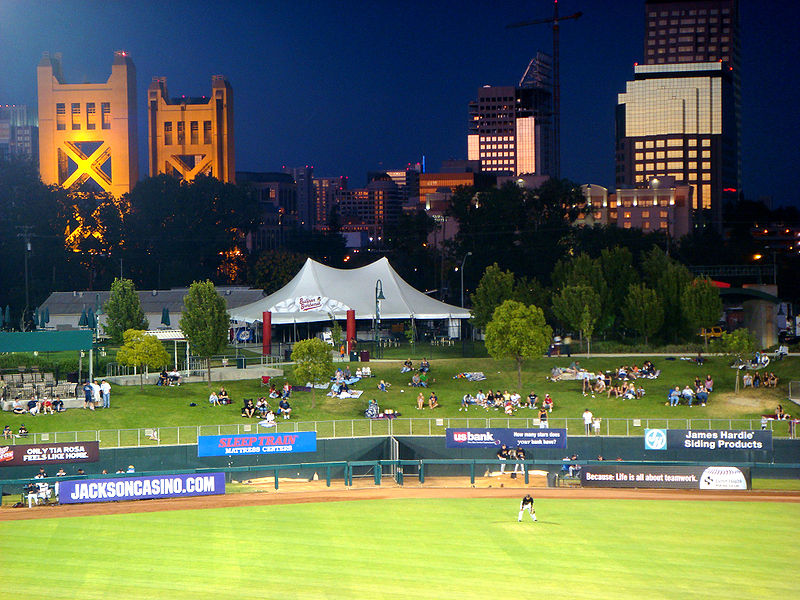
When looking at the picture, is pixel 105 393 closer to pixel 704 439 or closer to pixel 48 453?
pixel 48 453

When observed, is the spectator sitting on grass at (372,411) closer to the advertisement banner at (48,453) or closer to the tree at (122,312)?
the advertisement banner at (48,453)

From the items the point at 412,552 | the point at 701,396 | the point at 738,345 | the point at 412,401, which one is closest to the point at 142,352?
the point at 412,401

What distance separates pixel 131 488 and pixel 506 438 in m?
14.8

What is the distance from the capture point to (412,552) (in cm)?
2536

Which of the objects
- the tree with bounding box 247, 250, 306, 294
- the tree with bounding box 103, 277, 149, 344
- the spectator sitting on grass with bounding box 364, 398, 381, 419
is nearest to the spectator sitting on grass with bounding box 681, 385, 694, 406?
the spectator sitting on grass with bounding box 364, 398, 381, 419

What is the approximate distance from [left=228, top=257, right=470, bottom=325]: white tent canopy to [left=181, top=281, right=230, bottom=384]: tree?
9838mm

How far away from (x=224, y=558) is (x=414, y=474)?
588 inches

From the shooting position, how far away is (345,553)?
25.3 meters

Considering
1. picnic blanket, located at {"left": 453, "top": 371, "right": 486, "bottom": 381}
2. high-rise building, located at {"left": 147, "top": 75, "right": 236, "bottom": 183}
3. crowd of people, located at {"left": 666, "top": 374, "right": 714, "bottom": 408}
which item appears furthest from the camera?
high-rise building, located at {"left": 147, "top": 75, "right": 236, "bottom": 183}

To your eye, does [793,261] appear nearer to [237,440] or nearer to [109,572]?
[237,440]

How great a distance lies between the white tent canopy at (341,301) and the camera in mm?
62500

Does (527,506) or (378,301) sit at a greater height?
(378,301)

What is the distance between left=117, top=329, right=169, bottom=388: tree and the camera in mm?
46969

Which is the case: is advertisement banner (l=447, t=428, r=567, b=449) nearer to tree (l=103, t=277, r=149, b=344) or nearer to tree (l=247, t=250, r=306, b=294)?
tree (l=103, t=277, r=149, b=344)
